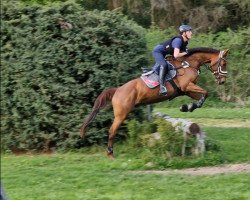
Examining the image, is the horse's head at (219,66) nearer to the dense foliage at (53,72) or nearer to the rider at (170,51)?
the rider at (170,51)

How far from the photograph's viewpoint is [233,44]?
28938 millimetres

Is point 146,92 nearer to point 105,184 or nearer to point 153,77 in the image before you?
point 153,77

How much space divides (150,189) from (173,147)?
2.79m

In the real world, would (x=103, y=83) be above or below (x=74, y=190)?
above

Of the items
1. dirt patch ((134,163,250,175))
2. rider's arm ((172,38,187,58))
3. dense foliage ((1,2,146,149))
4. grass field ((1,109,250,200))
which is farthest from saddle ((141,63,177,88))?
dirt patch ((134,163,250,175))

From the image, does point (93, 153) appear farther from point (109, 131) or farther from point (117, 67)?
point (117, 67)

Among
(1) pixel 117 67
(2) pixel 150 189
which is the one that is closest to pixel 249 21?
(1) pixel 117 67

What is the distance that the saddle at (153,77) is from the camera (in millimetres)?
13867

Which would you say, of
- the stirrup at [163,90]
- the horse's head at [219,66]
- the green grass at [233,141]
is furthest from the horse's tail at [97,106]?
the green grass at [233,141]

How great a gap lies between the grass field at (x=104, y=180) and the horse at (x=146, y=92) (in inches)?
33.8

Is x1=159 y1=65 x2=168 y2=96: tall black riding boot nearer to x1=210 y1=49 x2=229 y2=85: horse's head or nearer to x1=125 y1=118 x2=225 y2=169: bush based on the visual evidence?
x1=125 y1=118 x2=225 y2=169: bush

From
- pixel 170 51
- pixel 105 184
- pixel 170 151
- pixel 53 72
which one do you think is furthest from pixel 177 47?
pixel 105 184

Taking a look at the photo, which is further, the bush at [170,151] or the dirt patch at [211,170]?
the bush at [170,151]

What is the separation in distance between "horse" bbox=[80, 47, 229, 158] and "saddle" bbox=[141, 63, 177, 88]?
2.8 inches
